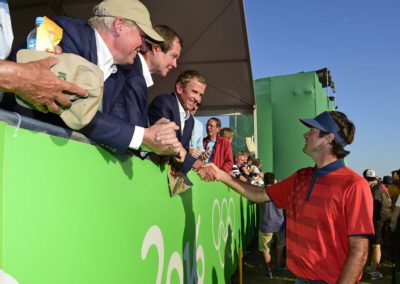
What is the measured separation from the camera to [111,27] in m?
1.60

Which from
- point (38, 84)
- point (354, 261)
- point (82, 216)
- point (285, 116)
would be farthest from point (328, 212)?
point (285, 116)

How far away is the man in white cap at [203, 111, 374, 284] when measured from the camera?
1973mm

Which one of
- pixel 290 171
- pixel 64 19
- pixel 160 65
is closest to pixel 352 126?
pixel 160 65

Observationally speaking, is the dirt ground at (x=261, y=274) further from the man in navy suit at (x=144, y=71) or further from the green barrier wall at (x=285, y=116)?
the green barrier wall at (x=285, y=116)

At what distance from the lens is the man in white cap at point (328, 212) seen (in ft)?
6.47

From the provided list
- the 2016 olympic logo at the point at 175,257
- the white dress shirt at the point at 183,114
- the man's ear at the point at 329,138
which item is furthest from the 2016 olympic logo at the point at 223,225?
the man's ear at the point at 329,138

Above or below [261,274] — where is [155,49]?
above

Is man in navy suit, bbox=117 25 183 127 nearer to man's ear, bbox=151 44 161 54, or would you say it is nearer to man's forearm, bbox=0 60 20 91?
man's ear, bbox=151 44 161 54

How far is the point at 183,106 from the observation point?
2748 millimetres

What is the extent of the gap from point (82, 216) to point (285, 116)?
37.9ft

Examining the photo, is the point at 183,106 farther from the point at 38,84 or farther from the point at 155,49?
Result: the point at 38,84

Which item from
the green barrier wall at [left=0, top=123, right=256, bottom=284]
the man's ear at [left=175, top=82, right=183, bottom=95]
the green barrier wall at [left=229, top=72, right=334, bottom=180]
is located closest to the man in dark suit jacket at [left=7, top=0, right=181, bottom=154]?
the green barrier wall at [left=0, top=123, right=256, bottom=284]

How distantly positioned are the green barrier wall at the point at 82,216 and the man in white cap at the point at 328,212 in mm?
862

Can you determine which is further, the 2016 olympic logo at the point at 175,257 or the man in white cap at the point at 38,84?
the 2016 olympic logo at the point at 175,257
